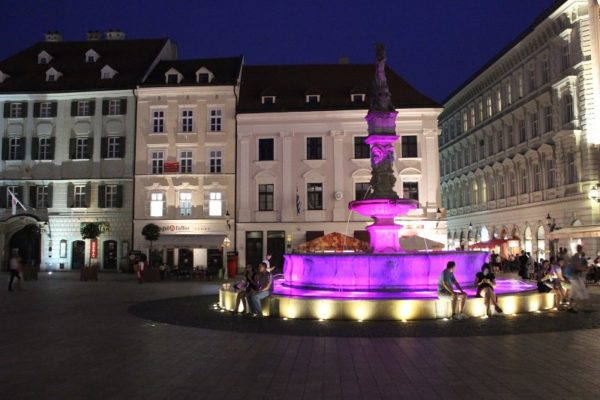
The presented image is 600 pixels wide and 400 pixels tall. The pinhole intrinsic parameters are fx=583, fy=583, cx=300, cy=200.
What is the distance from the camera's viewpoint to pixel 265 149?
4441 centimetres

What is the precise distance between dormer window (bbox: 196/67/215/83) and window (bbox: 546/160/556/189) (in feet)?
86.0

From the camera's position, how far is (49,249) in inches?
1790

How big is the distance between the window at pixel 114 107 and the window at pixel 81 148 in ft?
9.94

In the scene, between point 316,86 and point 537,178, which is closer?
point 537,178

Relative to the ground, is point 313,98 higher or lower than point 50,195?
higher

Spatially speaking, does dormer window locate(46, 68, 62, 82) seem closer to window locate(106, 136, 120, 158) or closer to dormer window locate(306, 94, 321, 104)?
window locate(106, 136, 120, 158)

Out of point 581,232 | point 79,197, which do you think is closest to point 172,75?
point 79,197

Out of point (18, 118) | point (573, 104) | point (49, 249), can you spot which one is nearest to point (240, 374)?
point (573, 104)

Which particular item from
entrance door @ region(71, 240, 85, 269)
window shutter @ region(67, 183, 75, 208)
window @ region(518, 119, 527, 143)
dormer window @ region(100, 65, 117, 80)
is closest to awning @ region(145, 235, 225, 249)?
entrance door @ region(71, 240, 85, 269)

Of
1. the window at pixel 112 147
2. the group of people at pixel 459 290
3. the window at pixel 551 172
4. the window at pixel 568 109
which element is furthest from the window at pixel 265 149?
the group of people at pixel 459 290

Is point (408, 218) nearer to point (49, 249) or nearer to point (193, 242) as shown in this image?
point (193, 242)

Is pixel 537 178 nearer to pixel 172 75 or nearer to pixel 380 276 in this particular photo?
pixel 172 75

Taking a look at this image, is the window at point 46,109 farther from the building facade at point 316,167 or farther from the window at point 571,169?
the window at point 571,169

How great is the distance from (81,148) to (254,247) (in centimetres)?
1595
